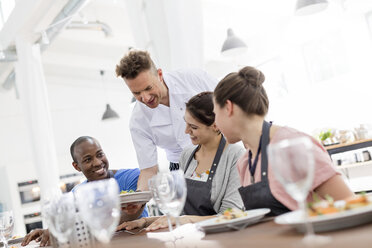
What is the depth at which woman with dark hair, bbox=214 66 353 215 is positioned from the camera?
1.52 meters

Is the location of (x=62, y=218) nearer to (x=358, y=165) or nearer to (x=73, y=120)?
(x=358, y=165)

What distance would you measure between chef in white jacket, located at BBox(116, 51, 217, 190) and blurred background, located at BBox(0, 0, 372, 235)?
2.91 ft

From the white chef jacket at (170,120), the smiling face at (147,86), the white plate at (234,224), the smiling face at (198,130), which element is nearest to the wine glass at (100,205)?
the white plate at (234,224)

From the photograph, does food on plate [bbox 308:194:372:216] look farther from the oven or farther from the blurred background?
the oven

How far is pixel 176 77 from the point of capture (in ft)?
9.12

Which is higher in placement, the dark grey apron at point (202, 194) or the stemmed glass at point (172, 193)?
the stemmed glass at point (172, 193)

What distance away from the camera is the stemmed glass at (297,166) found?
0.90 m

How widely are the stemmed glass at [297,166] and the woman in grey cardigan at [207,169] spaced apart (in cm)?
117

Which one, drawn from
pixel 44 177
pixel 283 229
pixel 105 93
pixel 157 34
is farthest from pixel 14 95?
pixel 283 229

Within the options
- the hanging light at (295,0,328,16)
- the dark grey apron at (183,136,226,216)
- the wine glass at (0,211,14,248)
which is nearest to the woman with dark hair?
the dark grey apron at (183,136,226,216)

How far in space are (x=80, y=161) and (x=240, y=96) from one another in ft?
5.82

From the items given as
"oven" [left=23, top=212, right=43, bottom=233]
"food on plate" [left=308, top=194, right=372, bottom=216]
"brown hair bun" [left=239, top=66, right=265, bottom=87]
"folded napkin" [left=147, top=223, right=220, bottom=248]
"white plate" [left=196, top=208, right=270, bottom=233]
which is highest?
"brown hair bun" [left=239, top=66, right=265, bottom=87]

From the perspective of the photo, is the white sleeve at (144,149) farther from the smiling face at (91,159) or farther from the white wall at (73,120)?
the white wall at (73,120)

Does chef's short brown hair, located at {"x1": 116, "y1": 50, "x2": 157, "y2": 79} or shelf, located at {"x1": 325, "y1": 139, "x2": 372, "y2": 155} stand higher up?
chef's short brown hair, located at {"x1": 116, "y1": 50, "x2": 157, "y2": 79}
